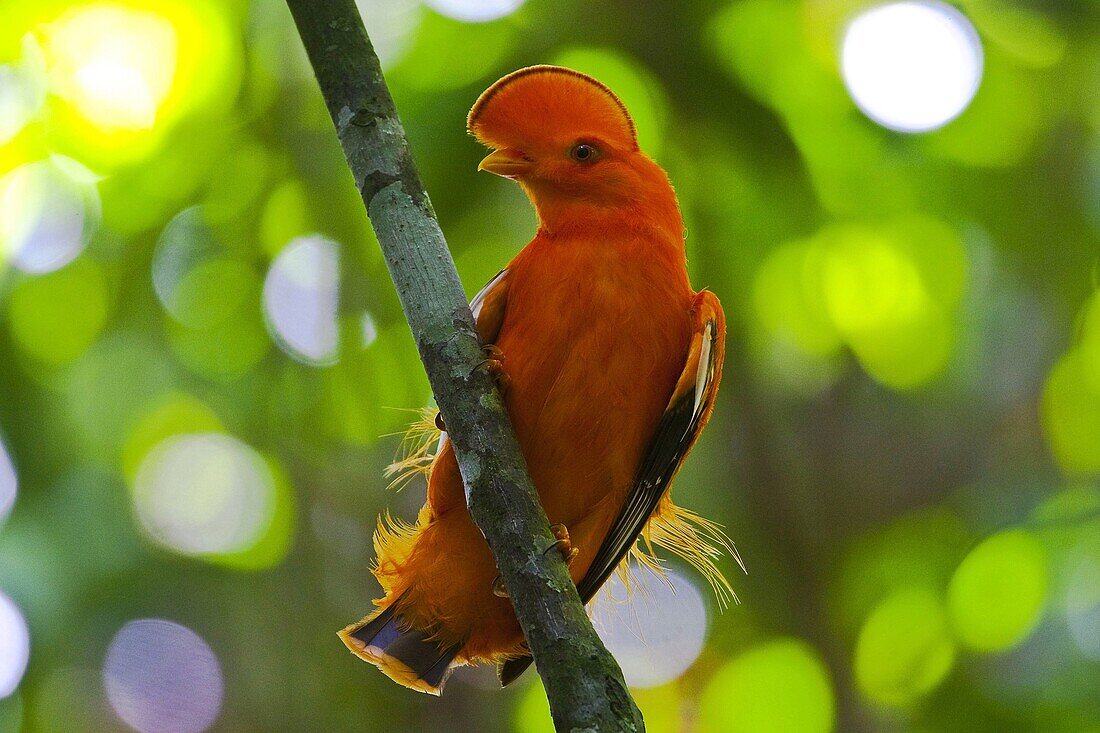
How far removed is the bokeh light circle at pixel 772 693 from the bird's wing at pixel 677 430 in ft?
6.41

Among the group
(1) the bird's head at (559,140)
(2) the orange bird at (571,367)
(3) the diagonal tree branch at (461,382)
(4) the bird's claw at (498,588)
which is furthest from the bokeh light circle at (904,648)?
(3) the diagonal tree branch at (461,382)

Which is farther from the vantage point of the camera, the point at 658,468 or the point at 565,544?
the point at 658,468

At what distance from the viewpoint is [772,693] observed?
4.54m

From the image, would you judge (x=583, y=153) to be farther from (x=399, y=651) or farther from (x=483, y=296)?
(x=399, y=651)

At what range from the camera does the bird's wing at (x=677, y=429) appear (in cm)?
259

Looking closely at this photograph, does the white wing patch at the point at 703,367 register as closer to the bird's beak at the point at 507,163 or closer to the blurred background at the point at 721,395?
the bird's beak at the point at 507,163

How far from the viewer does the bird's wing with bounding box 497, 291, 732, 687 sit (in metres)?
2.59

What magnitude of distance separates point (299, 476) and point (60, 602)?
140cm

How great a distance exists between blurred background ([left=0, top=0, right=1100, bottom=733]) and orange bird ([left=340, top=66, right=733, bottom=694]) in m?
1.58

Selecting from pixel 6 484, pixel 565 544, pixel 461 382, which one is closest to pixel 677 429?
pixel 565 544

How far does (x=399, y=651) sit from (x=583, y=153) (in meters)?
1.46

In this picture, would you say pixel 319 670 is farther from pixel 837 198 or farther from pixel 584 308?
pixel 837 198

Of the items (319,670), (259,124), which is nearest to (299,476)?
(319,670)

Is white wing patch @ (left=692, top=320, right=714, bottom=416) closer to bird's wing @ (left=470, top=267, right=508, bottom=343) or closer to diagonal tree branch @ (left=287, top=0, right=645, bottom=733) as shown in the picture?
bird's wing @ (left=470, top=267, right=508, bottom=343)
